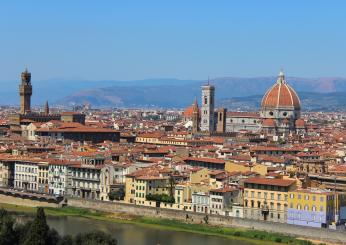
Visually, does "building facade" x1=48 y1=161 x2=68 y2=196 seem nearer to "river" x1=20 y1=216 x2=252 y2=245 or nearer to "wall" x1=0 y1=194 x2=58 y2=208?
"wall" x1=0 y1=194 x2=58 y2=208

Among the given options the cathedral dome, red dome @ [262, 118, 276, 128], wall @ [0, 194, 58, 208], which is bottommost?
wall @ [0, 194, 58, 208]

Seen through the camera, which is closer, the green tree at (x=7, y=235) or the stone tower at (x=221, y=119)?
the green tree at (x=7, y=235)

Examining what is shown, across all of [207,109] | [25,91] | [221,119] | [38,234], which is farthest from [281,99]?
[38,234]

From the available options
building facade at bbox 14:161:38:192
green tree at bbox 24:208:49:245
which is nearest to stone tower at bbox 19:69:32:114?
building facade at bbox 14:161:38:192

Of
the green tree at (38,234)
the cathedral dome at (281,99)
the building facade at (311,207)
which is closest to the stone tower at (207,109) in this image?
the cathedral dome at (281,99)

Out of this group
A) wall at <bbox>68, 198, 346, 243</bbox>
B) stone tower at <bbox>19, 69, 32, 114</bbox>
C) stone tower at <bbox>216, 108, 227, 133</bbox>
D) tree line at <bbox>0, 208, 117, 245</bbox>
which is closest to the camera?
tree line at <bbox>0, 208, 117, 245</bbox>

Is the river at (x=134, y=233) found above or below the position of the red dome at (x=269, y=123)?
below

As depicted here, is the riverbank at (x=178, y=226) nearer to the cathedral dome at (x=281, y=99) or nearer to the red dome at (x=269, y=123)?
the red dome at (x=269, y=123)
